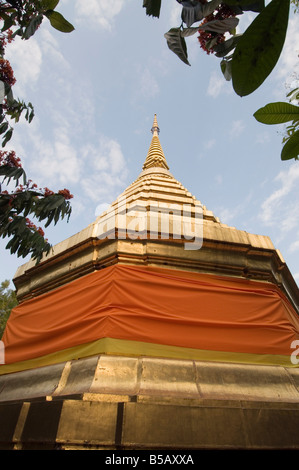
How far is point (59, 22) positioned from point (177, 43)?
0.87 m

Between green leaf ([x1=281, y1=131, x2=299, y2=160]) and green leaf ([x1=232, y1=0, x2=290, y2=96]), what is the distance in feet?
1.46

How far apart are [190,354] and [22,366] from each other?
237 cm

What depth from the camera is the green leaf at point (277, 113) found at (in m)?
1.41

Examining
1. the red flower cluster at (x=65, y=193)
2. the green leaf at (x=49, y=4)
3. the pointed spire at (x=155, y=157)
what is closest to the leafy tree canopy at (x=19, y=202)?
the red flower cluster at (x=65, y=193)

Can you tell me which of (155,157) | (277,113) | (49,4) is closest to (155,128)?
(155,157)

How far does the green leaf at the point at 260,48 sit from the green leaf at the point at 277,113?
24 cm

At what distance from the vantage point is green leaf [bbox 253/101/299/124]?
1.41 meters

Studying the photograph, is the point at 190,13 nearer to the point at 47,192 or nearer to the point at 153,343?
the point at 47,192

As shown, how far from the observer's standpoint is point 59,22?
6.45ft

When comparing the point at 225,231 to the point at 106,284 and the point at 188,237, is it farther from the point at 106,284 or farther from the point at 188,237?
the point at 106,284

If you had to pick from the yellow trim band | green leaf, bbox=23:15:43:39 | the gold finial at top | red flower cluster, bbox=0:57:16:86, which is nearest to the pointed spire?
the gold finial at top

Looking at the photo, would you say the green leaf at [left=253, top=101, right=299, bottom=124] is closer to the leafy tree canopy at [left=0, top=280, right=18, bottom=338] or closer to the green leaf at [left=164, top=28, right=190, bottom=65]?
the green leaf at [left=164, top=28, right=190, bottom=65]

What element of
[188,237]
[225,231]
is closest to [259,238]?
[225,231]

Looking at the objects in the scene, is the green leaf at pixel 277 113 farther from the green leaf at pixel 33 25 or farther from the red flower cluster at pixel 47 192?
the red flower cluster at pixel 47 192
